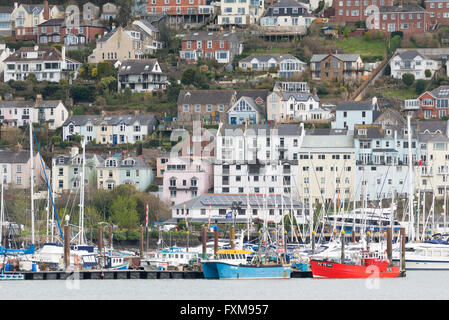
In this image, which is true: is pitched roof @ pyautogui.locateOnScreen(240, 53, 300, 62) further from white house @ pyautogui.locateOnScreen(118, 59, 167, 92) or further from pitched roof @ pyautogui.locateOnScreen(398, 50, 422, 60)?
pitched roof @ pyautogui.locateOnScreen(398, 50, 422, 60)

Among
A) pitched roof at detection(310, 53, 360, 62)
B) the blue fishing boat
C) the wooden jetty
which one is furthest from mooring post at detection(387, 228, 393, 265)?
pitched roof at detection(310, 53, 360, 62)

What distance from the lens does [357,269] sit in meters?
87.7

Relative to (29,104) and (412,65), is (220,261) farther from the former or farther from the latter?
(412,65)

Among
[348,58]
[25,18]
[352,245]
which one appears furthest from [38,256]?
[25,18]

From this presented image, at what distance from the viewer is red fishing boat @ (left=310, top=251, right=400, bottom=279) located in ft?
287

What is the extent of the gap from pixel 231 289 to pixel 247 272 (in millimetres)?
4043

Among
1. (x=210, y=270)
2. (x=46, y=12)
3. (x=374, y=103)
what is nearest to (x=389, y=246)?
(x=210, y=270)

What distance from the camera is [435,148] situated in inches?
4904

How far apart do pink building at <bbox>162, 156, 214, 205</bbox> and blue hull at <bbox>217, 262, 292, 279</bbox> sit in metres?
37.6

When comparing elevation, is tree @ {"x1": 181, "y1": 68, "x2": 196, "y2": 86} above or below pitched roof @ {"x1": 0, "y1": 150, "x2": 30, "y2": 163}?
above

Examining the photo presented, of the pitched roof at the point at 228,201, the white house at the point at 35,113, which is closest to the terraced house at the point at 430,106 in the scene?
the pitched roof at the point at 228,201

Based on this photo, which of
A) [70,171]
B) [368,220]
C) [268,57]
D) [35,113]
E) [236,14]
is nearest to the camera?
[368,220]

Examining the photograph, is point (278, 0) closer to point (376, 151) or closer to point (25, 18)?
point (25, 18)

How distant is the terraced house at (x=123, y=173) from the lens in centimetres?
12700
